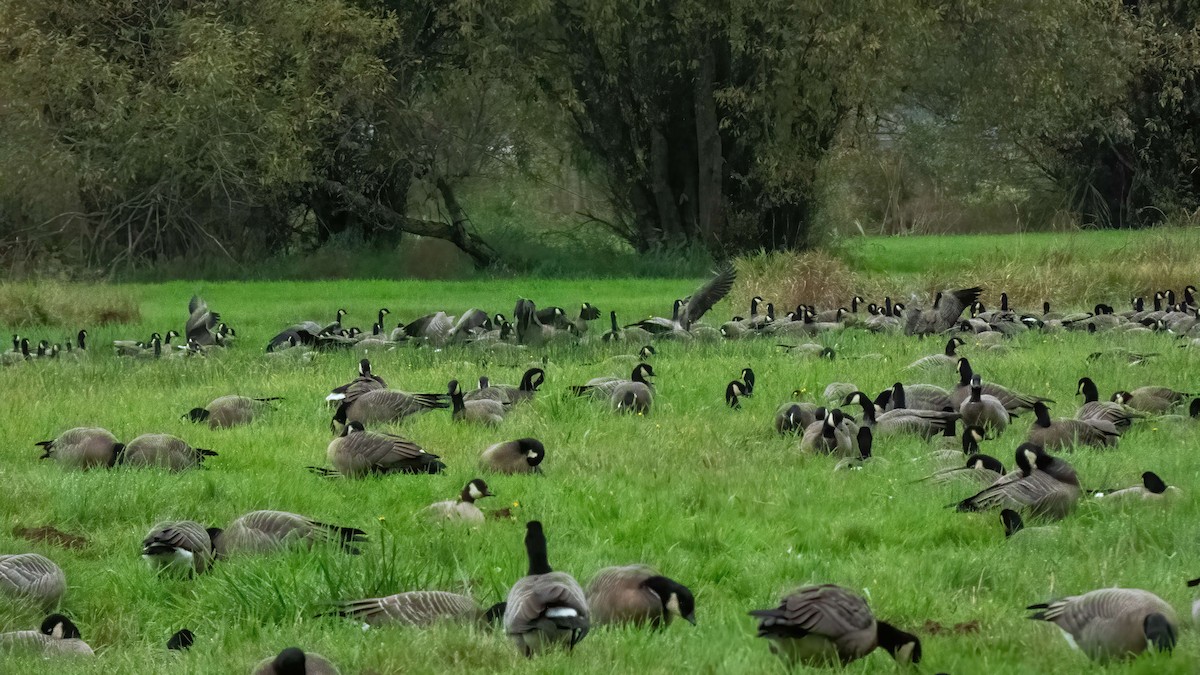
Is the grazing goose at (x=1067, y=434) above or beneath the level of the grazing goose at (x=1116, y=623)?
beneath

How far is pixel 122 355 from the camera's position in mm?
16922

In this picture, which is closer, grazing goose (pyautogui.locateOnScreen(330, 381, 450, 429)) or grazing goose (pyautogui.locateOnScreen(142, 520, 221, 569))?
grazing goose (pyautogui.locateOnScreen(142, 520, 221, 569))

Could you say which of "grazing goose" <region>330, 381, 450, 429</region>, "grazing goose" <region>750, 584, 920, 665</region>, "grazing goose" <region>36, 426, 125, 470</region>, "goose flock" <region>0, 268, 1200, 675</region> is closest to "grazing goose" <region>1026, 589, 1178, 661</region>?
"goose flock" <region>0, 268, 1200, 675</region>

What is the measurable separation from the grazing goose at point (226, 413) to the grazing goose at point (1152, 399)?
6787 mm

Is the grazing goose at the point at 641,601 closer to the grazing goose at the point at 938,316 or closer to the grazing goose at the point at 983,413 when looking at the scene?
the grazing goose at the point at 983,413

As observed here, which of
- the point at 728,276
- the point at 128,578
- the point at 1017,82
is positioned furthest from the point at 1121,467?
the point at 1017,82

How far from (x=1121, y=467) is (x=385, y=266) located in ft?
99.8

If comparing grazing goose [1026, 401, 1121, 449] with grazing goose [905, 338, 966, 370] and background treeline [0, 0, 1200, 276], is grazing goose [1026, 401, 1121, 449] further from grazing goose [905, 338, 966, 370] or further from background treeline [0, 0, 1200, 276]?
background treeline [0, 0, 1200, 276]

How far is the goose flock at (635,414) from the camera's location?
492cm

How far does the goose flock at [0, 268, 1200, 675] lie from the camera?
4922mm

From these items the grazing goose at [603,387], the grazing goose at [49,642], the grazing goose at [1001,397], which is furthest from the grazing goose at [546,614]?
the grazing goose at [603,387]

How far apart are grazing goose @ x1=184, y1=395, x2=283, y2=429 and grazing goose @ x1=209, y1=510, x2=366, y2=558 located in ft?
13.9

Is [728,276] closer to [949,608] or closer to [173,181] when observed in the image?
[949,608]

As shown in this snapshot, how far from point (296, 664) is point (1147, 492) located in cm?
487
